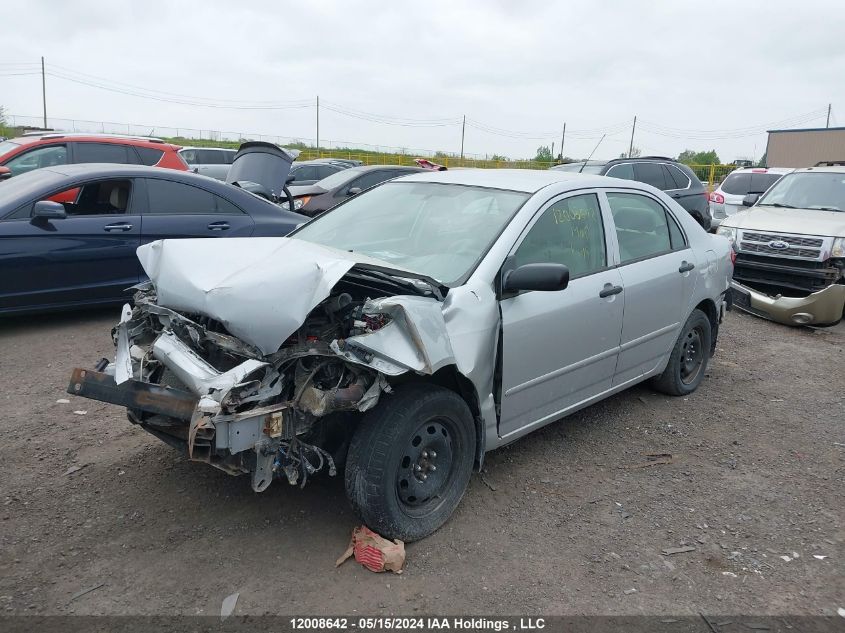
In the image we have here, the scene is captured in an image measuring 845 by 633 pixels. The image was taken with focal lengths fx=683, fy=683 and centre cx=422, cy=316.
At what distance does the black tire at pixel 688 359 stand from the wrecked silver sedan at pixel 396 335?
0.69 meters

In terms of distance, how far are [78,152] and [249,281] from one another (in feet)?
26.9

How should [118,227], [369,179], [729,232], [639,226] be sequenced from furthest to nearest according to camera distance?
1. [369,179]
2. [729,232]
3. [118,227]
4. [639,226]

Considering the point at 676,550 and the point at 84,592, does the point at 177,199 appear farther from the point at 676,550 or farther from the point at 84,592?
the point at 676,550

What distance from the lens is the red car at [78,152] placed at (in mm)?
9555

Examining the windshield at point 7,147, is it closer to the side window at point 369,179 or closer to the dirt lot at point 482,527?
the side window at point 369,179

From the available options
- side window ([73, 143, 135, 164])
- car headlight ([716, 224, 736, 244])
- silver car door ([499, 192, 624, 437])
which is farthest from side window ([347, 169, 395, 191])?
silver car door ([499, 192, 624, 437])

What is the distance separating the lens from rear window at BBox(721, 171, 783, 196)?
1434cm

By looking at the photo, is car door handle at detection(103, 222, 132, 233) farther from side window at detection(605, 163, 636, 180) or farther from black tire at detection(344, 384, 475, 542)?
side window at detection(605, 163, 636, 180)

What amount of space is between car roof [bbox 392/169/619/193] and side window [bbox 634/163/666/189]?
7.86 metres

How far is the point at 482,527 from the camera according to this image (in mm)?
3469

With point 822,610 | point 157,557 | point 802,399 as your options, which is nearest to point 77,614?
point 157,557

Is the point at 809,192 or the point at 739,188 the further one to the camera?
the point at 739,188

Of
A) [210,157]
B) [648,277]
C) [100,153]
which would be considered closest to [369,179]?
[100,153]

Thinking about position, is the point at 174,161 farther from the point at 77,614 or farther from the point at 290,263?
the point at 77,614
